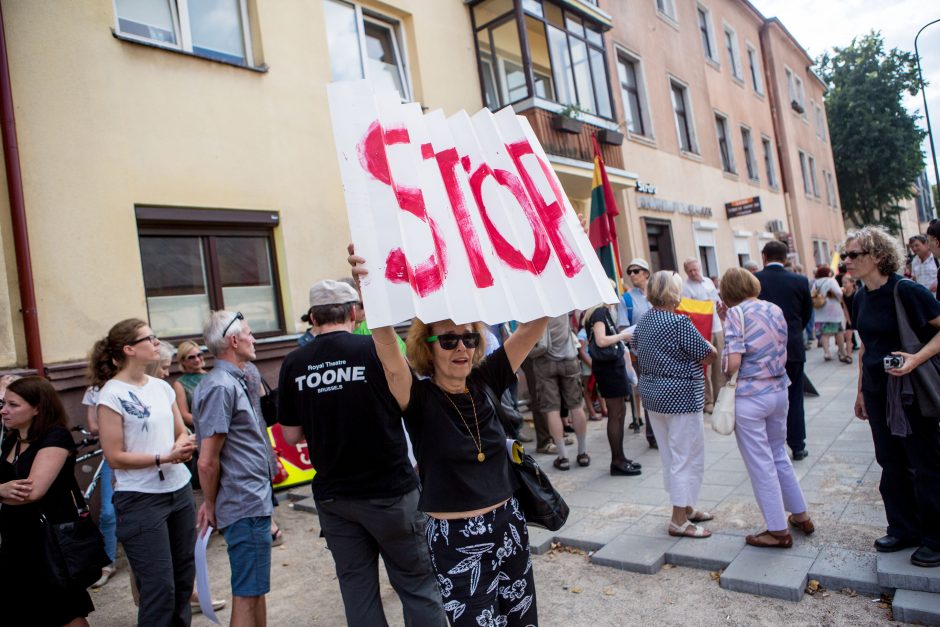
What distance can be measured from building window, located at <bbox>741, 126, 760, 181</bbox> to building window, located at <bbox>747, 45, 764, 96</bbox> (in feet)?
7.31

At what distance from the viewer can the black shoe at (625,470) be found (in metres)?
5.81

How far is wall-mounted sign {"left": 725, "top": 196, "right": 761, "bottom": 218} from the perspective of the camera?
16.5 meters

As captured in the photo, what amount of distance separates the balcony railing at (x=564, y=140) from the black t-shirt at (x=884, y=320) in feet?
23.5

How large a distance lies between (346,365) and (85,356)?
4408 millimetres

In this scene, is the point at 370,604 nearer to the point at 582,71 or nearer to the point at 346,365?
the point at 346,365

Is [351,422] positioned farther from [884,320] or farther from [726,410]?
[884,320]

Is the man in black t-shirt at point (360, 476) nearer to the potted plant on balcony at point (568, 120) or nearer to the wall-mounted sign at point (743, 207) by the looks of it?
the potted plant on balcony at point (568, 120)

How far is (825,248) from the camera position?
2536 centimetres

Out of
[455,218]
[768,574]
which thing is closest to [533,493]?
[455,218]

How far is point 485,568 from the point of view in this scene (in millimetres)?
2148

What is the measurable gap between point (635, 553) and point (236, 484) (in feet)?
8.69

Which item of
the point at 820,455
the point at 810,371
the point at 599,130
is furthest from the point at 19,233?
the point at 810,371

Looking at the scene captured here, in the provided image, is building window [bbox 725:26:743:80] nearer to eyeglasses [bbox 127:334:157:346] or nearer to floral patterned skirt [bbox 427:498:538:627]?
eyeglasses [bbox 127:334:157:346]

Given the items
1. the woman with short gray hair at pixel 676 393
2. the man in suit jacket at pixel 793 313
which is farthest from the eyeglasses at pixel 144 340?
the man in suit jacket at pixel 793 313
